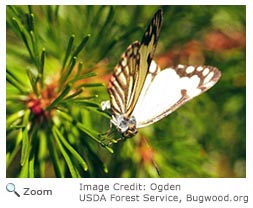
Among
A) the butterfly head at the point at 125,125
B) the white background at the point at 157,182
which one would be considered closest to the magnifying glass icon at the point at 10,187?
the white background at the point at 157,182

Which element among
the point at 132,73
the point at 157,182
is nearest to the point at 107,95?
the point at 132,73

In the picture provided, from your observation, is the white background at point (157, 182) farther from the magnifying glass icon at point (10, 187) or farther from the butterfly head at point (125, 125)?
the butterfly head at point (125, 125)

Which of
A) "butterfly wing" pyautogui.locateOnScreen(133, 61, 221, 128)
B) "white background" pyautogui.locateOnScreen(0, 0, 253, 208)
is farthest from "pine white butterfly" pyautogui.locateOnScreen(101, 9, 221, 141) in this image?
"white background" pyautogui.locateOnScreen(0, 0, 253, 208)

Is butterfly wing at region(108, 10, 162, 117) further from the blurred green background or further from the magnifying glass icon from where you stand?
the magnifying glass icon

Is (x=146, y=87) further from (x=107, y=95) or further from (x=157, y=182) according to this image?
(x=157, y=182)
